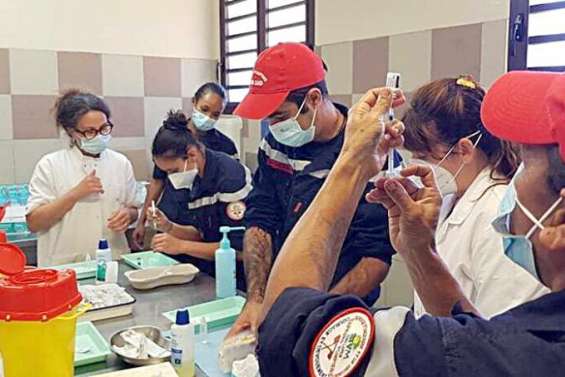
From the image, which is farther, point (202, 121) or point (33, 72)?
point (33, 72)

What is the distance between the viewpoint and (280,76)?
5.51 feet

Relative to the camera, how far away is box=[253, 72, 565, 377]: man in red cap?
62 centimetres

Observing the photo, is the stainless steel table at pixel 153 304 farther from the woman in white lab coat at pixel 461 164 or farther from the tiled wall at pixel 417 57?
the tiled wall at pixel 417 57

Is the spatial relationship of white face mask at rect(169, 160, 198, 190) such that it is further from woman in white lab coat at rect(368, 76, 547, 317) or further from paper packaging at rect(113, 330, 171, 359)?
woman in white lab coat at rect(368, 76, 547, 317)

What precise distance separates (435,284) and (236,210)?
3.95 ft

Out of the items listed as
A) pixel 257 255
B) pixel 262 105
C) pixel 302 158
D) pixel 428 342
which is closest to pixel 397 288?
pixel 257 255

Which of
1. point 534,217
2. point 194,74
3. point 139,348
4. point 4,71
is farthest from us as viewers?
point 194,74

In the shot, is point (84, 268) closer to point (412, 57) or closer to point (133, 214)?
point (133, 214)

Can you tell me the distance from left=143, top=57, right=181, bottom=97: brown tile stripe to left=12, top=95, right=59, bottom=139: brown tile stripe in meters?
0.60

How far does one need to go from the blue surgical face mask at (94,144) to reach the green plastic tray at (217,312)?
3.14ft

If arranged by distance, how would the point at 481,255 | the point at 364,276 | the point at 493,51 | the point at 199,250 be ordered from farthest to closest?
the point at 199,250 → the point at 493,51 → the point at 364,276 → the point at 481,255

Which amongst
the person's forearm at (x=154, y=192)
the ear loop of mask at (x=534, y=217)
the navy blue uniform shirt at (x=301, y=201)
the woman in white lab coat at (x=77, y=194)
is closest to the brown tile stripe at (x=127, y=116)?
the person's forearm at (x=154, y=192)

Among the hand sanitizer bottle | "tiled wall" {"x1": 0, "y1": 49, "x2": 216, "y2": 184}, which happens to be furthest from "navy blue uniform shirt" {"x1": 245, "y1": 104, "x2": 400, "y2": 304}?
"tiled wall" {"x1": 0, "y1": 49, "x2": 216, "y2": 184}

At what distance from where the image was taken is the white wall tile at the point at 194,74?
3670mm
